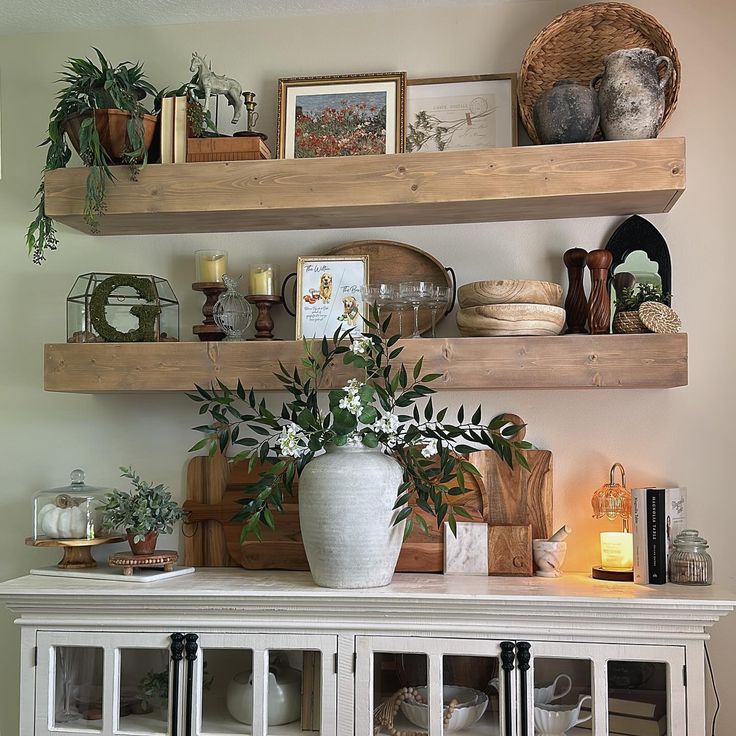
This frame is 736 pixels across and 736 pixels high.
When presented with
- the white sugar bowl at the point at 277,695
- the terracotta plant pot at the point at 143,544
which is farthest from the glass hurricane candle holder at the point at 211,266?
the white sugar bowl at the point at 277,695

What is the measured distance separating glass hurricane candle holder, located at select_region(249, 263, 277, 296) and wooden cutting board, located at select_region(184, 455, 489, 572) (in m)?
0.51

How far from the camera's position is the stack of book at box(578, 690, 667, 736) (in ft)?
6.96

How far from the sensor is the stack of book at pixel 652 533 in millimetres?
2334

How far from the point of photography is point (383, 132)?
2.65 metres

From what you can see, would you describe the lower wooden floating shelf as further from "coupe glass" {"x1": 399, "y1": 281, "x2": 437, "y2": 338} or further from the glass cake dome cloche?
the glass cake dome cloche

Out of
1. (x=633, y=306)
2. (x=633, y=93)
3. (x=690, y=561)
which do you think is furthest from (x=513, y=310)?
(x=690, y=561)

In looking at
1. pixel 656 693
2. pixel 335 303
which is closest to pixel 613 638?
pixel 656 693

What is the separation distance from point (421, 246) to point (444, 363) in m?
0.45

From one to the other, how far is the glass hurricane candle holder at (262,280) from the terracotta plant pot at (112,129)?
46 cm

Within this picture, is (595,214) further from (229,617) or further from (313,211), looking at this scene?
(229,617)

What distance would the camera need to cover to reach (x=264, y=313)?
264 centimetres

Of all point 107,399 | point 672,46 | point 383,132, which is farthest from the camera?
point 107,399

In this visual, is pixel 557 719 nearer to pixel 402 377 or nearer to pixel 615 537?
pixel 615 537

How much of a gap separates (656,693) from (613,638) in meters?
0.16
